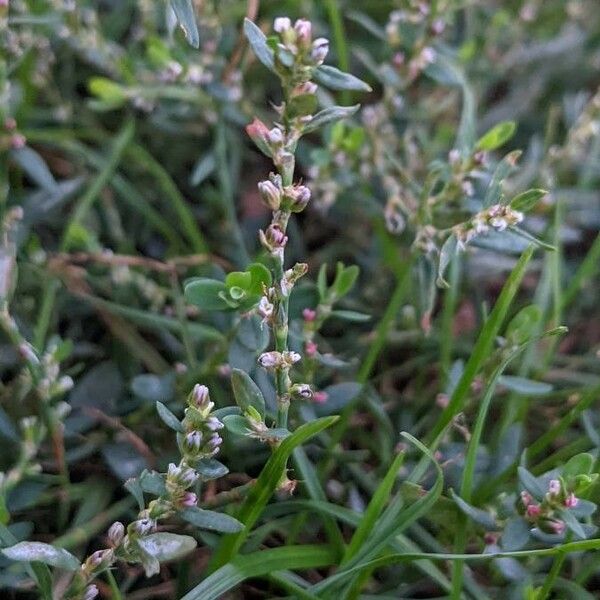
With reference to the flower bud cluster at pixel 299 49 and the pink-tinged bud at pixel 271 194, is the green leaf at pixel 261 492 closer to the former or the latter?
the pink-tinged bud at pixel 271 194

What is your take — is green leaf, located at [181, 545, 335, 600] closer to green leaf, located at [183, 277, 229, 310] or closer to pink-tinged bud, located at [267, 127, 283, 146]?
green leaf, located at [183, 277, 229, 310]

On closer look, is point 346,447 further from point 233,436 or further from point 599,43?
point 599,43

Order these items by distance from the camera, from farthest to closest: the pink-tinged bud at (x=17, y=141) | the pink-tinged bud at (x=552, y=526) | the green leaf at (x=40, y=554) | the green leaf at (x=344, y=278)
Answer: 1. the pink-tinged bud at (x=17, y=141)
2. the green leaf at (x=344, y=278)
3. the pink-tinged bud at (x=552, y=526)
4. the green leaf at (x=40, y=554)

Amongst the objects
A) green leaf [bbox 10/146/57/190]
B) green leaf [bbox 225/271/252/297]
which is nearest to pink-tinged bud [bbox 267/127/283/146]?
green leaf [bbox 225/271/252/297]

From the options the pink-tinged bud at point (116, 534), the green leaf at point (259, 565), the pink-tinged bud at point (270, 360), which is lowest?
the green leaf at point (259, 565)

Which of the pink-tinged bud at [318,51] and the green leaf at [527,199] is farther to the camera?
the green leaf at [527,199]

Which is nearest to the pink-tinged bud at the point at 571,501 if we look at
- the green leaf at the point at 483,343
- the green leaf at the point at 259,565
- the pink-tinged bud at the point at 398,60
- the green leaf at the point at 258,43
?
the green leaf at the point at 483,343

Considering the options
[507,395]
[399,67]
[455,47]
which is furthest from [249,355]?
[455,47]
